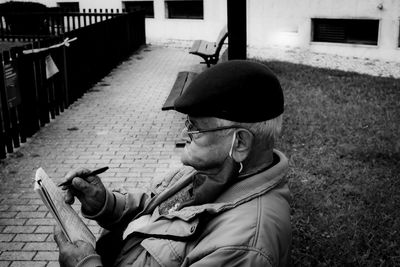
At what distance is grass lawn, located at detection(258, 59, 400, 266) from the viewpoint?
4086mm

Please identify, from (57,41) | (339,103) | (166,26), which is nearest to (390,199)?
(339,103)

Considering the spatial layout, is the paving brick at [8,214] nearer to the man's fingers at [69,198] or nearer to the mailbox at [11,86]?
the mailbox at [11,86]

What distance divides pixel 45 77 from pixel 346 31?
360 inches

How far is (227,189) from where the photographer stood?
87.3 inches

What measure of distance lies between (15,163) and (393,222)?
4.28m

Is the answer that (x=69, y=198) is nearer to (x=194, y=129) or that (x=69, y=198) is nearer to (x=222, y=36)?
(x=194, y=129)

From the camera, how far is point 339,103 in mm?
8445

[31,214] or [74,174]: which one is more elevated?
[74,174]

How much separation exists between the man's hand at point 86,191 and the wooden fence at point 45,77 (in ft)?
13.1

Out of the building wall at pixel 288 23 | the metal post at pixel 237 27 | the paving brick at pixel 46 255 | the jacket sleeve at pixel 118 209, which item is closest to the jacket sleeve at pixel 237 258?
the jacket sleeve at pixel 118 209

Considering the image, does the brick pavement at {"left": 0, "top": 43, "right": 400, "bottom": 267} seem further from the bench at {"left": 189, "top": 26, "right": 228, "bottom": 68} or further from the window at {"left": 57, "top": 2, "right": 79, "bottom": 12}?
the window at {"left": 57, "top": 2, "right": 79, "bottom": 12}

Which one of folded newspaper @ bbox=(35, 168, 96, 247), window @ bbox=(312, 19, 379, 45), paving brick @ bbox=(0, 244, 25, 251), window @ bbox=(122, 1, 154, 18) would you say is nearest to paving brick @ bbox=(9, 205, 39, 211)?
paving brick @ bbox=(0, 244, 25, 251)

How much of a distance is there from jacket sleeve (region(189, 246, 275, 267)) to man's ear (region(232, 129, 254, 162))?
1.38 ft

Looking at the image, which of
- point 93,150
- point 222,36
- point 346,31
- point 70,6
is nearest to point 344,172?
point 93,150
